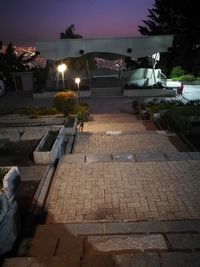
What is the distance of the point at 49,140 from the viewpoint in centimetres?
944

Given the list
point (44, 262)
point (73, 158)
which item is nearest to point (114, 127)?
point (73, 158)

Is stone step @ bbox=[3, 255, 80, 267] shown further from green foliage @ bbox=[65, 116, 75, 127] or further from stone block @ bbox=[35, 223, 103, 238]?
green foliage @ bbox=[65, 116, 75, 127]

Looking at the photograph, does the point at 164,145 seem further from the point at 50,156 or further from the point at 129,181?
the point at 50,156

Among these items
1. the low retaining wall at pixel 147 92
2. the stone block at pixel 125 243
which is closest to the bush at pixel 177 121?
the stone block at pixel 125 243

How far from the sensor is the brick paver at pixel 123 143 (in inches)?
421

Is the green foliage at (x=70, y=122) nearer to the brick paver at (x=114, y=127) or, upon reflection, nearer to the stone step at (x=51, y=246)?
the brick paver at (x=114, y=127)

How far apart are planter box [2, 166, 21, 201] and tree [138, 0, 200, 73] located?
3316 centimetres

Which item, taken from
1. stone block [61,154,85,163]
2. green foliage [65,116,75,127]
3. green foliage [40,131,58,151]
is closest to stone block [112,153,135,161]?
stone block [61,154,85,163]

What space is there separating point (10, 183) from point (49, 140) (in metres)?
4.43

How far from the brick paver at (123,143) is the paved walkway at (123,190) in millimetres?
1810

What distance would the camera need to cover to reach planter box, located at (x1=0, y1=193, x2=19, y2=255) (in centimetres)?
432

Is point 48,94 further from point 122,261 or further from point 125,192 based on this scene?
point 122,261

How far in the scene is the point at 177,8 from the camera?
36.7 metres

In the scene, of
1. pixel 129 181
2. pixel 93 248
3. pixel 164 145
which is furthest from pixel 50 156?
pixel 164 145
